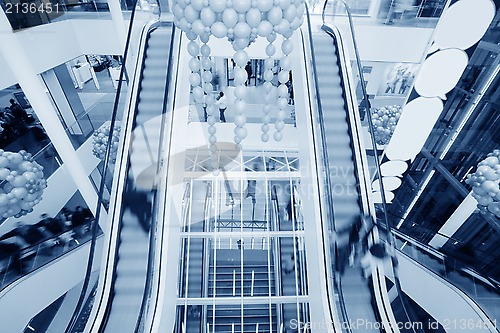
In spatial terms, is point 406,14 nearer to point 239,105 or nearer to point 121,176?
point 239,105

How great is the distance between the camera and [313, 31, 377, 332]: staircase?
3203mm

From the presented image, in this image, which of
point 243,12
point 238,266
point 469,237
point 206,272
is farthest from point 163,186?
point 469,237

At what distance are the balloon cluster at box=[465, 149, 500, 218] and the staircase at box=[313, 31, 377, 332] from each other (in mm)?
2218

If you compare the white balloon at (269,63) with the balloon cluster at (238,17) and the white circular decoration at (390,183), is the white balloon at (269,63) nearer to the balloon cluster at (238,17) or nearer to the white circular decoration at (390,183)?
the balloon cluster at (238,17)

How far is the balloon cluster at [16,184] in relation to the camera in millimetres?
4695

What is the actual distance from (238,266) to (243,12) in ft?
15.5

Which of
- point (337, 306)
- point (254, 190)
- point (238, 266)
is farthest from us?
point (254, 190)

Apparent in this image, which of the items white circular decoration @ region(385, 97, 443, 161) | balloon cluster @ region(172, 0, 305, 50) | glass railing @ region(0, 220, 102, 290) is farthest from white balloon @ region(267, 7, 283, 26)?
glass railing @ region(0, 220, 102, 290)

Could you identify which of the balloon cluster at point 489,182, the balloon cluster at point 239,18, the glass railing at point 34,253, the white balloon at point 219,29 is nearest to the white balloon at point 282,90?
the balloon cluster at point 239,18

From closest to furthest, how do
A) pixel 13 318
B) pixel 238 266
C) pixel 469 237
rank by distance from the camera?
pixel 13 318
pixel 238 266
pixel 469 237

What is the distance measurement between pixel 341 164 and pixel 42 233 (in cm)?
626

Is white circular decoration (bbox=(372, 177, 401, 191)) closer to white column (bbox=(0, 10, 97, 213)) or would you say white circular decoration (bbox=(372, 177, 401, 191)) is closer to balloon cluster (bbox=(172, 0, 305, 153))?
balloon cluster (bbox=(172, 0, 305, 153))

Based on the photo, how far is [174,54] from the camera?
463 centimetres

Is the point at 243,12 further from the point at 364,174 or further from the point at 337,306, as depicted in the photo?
the point at 337,306
